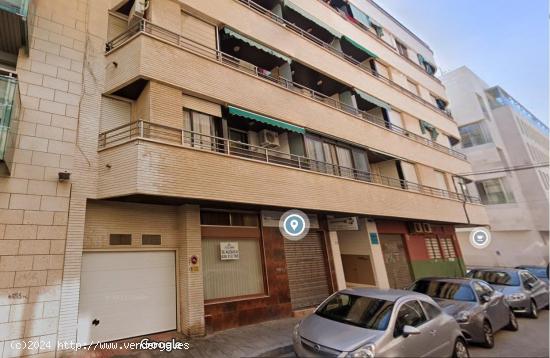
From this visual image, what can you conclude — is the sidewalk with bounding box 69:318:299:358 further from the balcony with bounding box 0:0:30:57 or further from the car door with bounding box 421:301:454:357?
the balcony with bounding box 0:0:30:57

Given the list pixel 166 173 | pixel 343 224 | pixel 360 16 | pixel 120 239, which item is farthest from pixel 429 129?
pixel 120 239

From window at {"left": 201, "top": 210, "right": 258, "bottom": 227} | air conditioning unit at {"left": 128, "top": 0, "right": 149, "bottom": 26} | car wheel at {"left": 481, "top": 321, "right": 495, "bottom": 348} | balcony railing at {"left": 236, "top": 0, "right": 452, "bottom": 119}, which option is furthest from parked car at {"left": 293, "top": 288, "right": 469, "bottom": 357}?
balcony railing at {"left": 236, "top": 0, "right": 452, "bottom": 119}

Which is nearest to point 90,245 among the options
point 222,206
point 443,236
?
point 222,206

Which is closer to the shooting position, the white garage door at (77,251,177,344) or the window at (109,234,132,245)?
the white garage door at (77,251,177,344)

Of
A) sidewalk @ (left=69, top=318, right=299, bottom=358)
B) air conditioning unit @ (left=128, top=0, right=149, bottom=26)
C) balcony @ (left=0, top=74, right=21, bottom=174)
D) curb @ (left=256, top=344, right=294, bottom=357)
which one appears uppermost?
air conditioning unit @ (left=128, top=0, right=149, bottom=26)

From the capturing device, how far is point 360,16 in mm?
18250

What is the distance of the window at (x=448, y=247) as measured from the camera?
61.6 ft

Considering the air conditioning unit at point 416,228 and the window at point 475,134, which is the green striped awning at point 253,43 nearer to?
the air conditioning unit at point 416,228

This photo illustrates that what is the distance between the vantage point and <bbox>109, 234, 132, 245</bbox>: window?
744 cm

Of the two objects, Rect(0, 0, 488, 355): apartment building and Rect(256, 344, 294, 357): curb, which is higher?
Rect(0, 0, 488, 355): apartment building

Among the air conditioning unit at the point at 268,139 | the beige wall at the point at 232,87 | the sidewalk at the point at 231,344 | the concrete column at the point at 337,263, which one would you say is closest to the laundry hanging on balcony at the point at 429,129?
the beige wall at the point at 232,87

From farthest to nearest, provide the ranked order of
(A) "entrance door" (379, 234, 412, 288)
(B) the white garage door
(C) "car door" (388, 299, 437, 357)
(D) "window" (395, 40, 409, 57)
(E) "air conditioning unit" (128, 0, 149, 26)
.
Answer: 1. (D) "window" (395, 40, 409, 57)
2. (A) "entrance door" (379, 234, 412, 288)
3. (E) "air conditioning unit" (128, 0, 149, 26)
4. (B) the white garage door
5. (C) "car door" (388, 299, 437, 357)

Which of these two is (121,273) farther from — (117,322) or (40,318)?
(40,318)

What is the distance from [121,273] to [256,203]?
13.0ft
